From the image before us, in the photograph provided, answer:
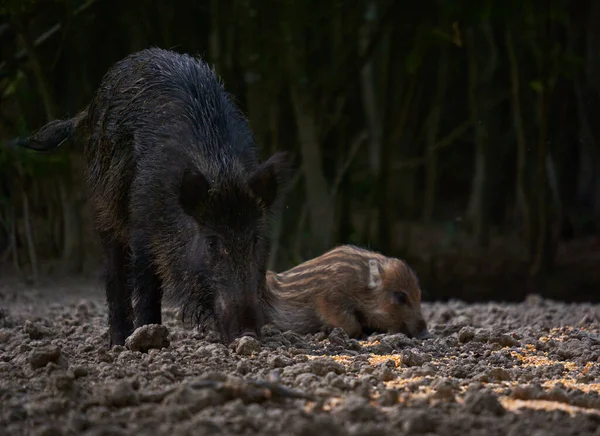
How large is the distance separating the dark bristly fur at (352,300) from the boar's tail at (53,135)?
5.04 ft

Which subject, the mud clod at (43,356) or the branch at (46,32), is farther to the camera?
the branch at (46,32)

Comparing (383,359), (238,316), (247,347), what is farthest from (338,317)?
(247,347)

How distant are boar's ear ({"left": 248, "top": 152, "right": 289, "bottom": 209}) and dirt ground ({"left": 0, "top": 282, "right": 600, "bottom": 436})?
0.73 m

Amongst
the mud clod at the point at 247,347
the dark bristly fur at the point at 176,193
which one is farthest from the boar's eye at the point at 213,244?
the mud clod at the point at 247,347

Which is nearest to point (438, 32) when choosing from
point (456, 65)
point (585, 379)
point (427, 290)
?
point (427, 290)

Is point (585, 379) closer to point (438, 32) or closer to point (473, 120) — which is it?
point (438, 32)

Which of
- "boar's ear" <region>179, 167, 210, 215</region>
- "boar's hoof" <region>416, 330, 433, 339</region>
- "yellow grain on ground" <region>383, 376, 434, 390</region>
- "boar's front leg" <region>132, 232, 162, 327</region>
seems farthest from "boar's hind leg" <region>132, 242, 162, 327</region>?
"yellow grain on ground" <region>383, 376, 434, 390</region>

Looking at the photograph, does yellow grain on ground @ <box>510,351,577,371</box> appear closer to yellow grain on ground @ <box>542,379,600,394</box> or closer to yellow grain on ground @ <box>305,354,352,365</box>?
yellow grain on ground @ <box>542,379,600,394</box>

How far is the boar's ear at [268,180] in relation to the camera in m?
5.10

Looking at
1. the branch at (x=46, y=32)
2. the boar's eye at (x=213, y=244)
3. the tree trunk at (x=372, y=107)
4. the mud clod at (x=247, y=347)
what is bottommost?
the mud clod at (x=247, y=347)

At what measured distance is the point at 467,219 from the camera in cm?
1295

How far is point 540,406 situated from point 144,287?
2.62 m

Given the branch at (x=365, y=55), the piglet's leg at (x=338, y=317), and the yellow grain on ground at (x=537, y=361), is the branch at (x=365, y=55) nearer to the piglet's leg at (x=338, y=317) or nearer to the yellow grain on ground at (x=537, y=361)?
the piglet's leg at (x=338, y=317)

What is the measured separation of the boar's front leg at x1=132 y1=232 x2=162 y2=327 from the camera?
5.41m
